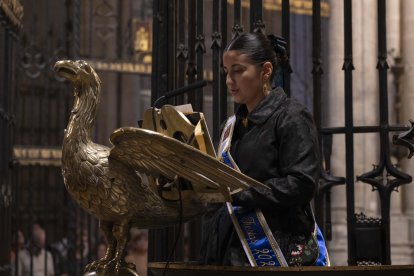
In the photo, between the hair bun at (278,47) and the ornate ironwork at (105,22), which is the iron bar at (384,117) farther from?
the ornate ironwork at (105,22)

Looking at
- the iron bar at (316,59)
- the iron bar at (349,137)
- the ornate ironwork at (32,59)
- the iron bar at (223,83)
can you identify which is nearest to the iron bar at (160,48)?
the iron bar at (223,83)

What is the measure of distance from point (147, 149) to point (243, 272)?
476 millimetres

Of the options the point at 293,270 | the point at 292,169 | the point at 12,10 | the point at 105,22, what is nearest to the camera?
the point at 293,270

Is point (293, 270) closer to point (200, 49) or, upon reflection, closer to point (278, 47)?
point (278, 47)

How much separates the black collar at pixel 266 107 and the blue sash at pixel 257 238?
14 centimetres

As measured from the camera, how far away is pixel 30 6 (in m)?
11.0

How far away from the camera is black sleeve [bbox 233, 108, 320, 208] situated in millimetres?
2846

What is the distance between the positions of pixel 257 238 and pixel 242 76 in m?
0.53

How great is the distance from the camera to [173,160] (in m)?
2.79

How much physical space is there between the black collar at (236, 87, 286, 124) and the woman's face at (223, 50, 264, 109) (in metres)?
0.04

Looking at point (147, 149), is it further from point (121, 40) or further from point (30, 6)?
point (30, 6)

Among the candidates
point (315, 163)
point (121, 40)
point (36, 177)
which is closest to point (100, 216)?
point (315, 163)

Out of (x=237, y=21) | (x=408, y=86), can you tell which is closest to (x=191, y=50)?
(x=237, y=21)

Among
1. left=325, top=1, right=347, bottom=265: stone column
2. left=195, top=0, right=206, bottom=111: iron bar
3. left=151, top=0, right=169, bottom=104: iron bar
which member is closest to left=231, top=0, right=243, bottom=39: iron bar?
left=195, top=0, right=206, bottom=111: iron bar
